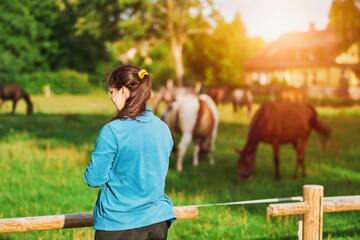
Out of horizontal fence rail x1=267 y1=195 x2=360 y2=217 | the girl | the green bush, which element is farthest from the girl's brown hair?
the green bush

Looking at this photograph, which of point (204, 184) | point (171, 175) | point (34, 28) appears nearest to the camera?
point (204, 184)

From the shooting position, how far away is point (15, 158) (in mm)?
13953

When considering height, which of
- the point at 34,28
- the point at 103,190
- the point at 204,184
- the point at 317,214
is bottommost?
the point at 204,184

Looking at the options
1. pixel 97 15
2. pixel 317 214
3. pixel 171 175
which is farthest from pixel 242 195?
pixel 97 15

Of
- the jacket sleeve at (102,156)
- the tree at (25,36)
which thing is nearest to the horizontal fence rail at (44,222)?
the jacket sleeve at (102,156)

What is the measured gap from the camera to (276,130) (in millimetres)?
13594

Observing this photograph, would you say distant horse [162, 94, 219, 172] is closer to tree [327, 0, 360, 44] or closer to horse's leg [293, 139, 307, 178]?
horse's leg [293, 139, 307, 178]

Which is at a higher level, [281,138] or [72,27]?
[72,27]

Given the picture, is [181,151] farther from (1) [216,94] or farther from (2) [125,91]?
(1) [216,94]

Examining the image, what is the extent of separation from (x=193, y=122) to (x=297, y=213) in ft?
34.2

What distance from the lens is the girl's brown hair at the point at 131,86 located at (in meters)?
3.67

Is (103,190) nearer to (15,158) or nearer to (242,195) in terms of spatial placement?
(242,195)

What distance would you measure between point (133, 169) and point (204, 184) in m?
8.60

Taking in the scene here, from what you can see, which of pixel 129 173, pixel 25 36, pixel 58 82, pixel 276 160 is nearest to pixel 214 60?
pixel 58 82
